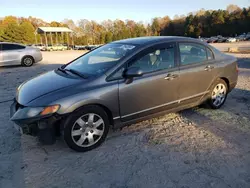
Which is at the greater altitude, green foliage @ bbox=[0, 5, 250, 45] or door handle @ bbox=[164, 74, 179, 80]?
green foliage @ bbox=[0, 5, 250, 45]

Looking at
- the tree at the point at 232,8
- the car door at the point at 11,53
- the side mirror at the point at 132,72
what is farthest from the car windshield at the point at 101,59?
the tree at the point at 232,8

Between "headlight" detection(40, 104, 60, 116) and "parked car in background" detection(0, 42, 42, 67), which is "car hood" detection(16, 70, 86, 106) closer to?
"headlight" detection(40, 104, 60, 116)

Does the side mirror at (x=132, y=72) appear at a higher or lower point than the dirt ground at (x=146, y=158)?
higher

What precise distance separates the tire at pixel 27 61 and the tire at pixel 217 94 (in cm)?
1018

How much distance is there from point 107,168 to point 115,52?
1.92 metres

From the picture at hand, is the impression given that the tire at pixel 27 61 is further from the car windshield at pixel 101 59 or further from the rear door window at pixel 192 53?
the rear door window at pixel 192 53

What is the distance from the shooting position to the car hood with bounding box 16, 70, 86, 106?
10.3 ft

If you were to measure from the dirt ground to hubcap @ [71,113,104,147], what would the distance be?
18 centimetres

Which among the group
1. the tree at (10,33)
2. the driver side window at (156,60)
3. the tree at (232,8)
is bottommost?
the driver side window at (156,60)

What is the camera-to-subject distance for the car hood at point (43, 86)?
3146 mm

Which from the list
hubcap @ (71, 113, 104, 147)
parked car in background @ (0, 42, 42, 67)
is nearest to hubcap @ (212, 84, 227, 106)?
hubcap @ (71, 113, 104, 147)

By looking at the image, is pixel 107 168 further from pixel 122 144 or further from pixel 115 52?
pixel 115 52

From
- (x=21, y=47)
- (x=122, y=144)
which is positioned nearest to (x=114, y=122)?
(x=122, y=144)

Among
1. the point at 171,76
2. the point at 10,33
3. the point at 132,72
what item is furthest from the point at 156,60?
the point at 10,33
